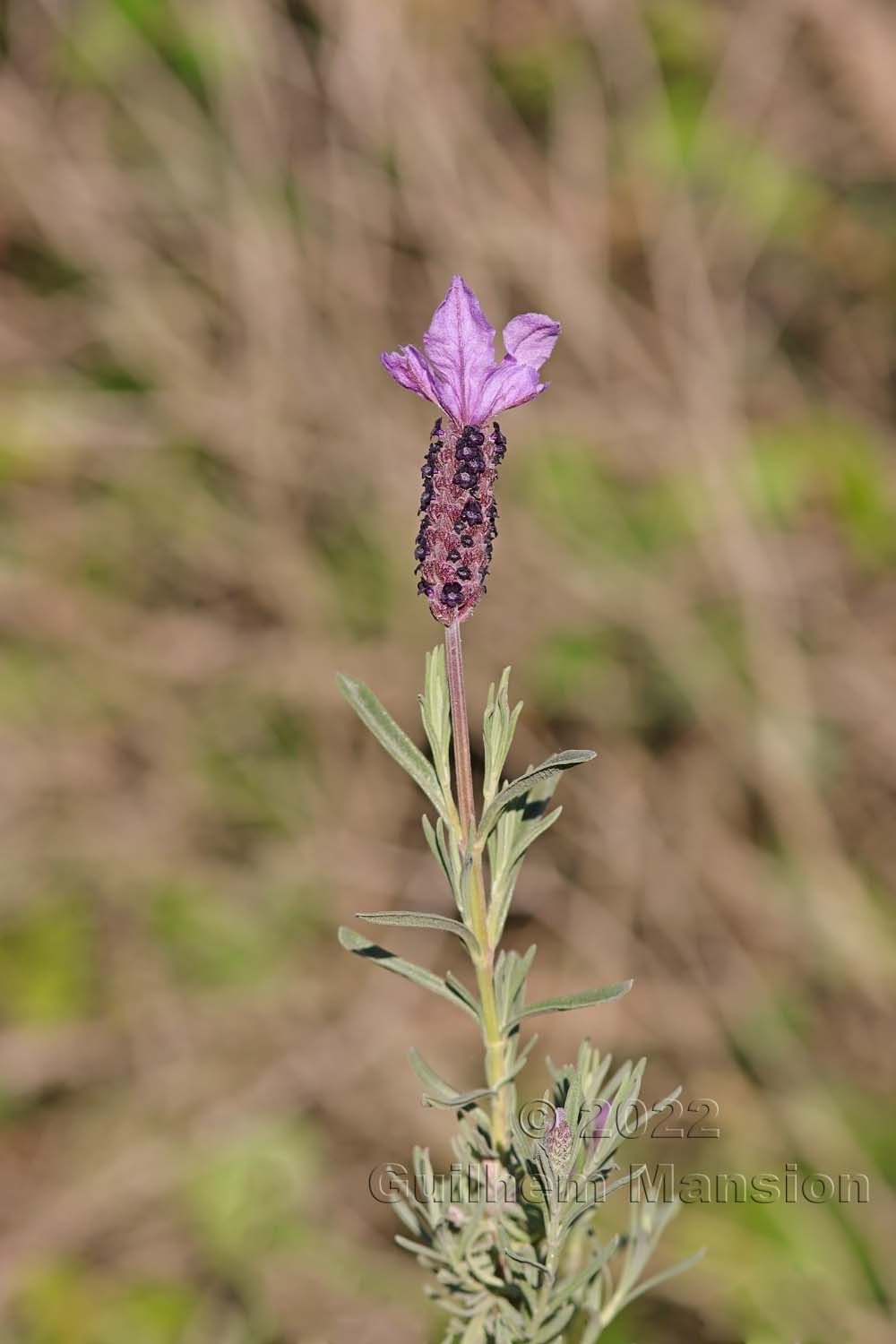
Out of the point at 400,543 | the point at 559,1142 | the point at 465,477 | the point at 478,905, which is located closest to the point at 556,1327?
the point at 559,1142

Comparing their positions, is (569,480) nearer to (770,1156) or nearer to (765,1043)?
(765,1043)

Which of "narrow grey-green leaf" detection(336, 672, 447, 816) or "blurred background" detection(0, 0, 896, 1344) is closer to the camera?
"narrow grey-green leaf" detection(336, 672, 447, 816)

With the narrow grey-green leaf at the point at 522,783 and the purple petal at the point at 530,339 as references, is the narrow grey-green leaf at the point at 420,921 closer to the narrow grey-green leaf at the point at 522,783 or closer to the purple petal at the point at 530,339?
the narrow grey-green leaf at the point at 522,783

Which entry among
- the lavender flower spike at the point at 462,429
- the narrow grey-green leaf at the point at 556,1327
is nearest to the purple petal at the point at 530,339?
the lavender flower spike at the point at 462,429

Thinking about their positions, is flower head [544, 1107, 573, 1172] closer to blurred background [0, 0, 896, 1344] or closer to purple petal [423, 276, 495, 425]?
purple petal [423, 276, 495, 425]

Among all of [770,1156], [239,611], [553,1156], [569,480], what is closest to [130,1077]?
[239,611]

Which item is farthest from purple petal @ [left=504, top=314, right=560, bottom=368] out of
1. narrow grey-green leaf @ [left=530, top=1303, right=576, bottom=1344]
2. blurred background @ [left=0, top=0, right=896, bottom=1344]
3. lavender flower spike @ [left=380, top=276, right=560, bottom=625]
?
blurred background @ [left=0, top=0, right=896, bottom=1344]
